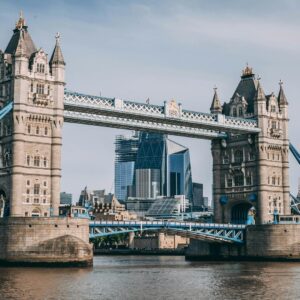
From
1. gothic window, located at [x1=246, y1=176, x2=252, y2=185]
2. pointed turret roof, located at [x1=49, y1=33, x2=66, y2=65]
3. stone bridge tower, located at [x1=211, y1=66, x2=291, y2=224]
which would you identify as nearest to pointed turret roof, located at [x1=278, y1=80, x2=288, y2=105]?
stone bridge tower, located at [x1=211, y1=66, x2=291, y2=224]

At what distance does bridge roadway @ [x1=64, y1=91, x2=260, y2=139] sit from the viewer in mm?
115438

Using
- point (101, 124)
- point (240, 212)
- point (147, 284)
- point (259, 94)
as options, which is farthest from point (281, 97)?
point (147, 284)

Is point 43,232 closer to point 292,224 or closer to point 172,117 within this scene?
point 172,117

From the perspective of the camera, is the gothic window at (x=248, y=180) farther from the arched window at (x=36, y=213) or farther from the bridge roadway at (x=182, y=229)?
the arched window at (x=36, y=213)

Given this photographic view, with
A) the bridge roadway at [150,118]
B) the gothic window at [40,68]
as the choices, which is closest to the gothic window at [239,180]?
the bridge roadway at [150,118]

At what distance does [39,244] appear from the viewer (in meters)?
100

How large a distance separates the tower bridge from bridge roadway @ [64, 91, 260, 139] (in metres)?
0.18

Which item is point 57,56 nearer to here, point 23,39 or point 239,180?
point 23,39

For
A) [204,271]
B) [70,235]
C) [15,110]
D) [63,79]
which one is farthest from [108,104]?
[204,271]

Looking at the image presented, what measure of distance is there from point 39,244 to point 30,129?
739 inches

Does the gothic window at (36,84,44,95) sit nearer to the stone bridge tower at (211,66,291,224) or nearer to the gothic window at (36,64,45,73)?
the gothic window at (36,64,45,73)

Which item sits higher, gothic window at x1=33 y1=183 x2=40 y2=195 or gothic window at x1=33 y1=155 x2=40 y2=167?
gothic window at x1=33 y1=155 x2=40 y2=167

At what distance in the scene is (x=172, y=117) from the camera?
125875 millimetres

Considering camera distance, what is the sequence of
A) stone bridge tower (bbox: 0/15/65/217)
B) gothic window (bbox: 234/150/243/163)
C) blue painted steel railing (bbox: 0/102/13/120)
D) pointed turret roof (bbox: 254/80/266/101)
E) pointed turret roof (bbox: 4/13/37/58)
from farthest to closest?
gothic window (bbox: 234/150/243/163)
pointed turret roof (bbox: 254/80/266/101)
pointed turret roof (bbox: 4/13/37/58)
stone bridge tower (bbox: 0/15/65/217)
blue painted steel railing (bbox: 0/102/13/120)
